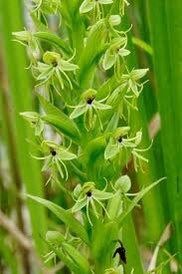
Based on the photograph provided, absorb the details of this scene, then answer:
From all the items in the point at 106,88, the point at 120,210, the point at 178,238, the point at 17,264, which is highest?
the point at 106,88

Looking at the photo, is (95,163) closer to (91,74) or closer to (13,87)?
(91,74)

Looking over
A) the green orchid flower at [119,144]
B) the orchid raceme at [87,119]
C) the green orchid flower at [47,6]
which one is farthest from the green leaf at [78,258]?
the green orchid flower at [47,6]

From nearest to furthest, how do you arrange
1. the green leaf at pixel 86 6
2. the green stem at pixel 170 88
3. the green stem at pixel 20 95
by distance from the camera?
the green leaf at pixel 86 6
the green stem at pixel 170 88
the green stem at pixel 20 95

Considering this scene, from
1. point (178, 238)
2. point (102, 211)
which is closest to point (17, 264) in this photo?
point (178, 238)

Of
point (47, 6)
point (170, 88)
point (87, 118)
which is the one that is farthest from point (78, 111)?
point (170, 88)

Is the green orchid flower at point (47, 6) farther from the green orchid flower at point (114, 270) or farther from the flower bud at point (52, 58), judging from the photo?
the green orchid flower at point (114, 270)

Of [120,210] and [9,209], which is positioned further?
[9,209]

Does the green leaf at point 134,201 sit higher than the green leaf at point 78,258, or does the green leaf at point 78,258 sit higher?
the green leaf at point 134,201
